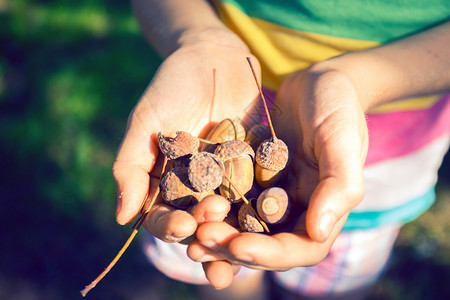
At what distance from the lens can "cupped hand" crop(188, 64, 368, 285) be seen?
143cm

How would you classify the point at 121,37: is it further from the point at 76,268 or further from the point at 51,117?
the point at 76,268

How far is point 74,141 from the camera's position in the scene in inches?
145

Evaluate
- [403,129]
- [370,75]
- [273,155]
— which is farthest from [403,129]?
[273,155]

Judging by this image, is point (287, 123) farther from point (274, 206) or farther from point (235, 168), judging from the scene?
point (274, 206)

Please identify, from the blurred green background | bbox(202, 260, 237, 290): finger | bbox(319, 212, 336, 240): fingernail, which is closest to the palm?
bbox(202, 260, 237, 290): finger

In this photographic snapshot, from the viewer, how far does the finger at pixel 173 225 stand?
1.47m

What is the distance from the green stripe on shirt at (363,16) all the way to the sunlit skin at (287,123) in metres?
0.08

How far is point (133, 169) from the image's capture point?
5.69ft

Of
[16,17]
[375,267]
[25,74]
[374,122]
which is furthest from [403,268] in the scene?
[16,17]

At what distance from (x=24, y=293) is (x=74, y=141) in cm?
131

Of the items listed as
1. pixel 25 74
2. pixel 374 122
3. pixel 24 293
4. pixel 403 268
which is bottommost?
pixel 403 268

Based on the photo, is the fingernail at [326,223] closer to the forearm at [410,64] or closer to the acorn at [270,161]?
the acorn at [270,161]

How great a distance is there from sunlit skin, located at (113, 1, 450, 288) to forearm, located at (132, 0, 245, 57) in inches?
0.7

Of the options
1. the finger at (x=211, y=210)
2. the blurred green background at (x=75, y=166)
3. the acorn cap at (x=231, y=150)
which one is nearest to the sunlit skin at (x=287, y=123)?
the finger at (x=211, y=210)
